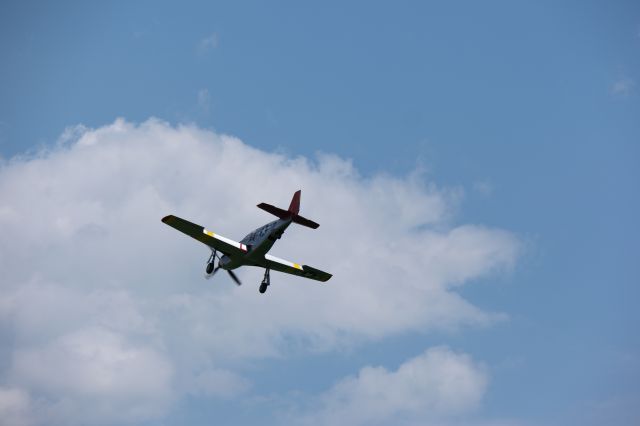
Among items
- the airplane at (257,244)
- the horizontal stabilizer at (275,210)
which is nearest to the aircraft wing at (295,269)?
the airplane at (257,244)

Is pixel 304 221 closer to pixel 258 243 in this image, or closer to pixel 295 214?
pixel 295 214

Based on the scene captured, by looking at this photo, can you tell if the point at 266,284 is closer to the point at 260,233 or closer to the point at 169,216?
the point at 260,233

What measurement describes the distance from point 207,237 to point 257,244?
3.22 meters

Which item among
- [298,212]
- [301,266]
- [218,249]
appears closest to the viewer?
[298,212]

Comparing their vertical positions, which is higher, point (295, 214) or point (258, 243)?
point (295, 214)

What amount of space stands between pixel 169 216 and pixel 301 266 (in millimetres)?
10581

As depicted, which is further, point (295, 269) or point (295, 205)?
point (295, 269)

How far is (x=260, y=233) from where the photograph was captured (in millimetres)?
46562

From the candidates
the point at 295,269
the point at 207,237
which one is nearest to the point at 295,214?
the point at 207,237

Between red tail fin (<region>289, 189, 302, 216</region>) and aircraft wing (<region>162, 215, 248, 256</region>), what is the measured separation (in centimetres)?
498

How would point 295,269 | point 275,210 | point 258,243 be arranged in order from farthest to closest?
point 295,269, point 258,243, point 275,210

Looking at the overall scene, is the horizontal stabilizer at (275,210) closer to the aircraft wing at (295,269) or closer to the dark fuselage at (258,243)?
the dark fuselage at (258,243)

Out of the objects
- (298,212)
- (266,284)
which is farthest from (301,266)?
(298,212)

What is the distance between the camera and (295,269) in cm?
5188
